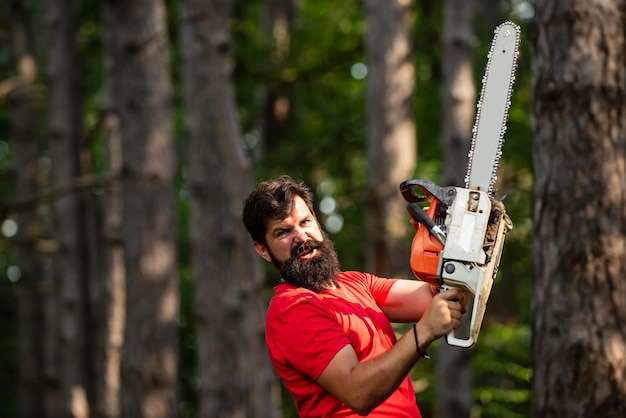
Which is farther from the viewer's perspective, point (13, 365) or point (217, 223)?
point (13, 365)

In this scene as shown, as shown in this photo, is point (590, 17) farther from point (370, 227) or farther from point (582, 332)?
point (370, 227)

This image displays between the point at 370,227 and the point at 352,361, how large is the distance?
9.21 meters

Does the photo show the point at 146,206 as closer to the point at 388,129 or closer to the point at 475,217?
the point at 388,129

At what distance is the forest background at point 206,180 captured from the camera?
9812mm

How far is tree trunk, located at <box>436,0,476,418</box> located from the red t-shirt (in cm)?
815

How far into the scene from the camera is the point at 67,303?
1617 cm

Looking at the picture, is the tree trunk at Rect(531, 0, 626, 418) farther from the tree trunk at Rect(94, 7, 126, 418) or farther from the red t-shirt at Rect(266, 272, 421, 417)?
the tree trunk at Rect(94, 7, 126, 418)

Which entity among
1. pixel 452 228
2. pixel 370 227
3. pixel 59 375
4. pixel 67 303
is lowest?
pixel 59 375

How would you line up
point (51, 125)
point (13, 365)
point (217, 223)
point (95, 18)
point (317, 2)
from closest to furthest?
point (217, 223)
point (51, 125)
point (95, 18)
point (317, 2)
point (13, 365)

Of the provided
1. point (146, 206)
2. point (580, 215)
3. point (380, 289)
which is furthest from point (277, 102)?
point (380, 289)

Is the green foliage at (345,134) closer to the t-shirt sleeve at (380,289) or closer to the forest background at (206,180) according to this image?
the forest background at (206,180)

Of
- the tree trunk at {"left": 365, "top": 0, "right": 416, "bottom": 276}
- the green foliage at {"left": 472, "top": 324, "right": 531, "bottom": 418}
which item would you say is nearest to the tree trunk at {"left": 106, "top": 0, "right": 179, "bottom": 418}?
the tree trunk at {"left": 365, "top": 0, "right": 416, "bottom": 276}

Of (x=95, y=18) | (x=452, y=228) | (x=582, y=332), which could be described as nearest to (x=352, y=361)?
(x=452, y=228)

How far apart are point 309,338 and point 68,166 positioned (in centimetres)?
1223
